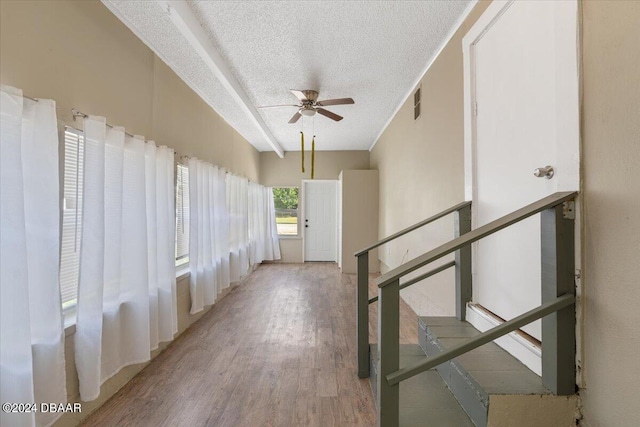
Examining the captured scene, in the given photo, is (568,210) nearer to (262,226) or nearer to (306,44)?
(306,44)

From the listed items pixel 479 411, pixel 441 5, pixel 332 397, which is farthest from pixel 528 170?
pixel 332 397

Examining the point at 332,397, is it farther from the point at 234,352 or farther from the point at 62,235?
the point at 62,235

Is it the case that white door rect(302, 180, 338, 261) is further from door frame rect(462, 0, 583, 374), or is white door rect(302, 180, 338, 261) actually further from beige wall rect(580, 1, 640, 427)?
beige wall rect(580, 1, 640, 427)

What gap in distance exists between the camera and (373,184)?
231 inches

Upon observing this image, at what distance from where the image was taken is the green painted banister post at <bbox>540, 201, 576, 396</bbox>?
1.16 meters

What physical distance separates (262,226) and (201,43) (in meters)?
4.35

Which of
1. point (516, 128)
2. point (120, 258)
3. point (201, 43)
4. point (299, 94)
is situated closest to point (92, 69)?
point (201, 43)

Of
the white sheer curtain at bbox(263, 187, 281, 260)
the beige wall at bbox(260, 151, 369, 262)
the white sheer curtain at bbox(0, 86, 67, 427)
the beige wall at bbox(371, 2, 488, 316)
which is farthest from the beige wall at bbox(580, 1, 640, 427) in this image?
the white sheer curtain at bbox(263, 187, 281, 260)

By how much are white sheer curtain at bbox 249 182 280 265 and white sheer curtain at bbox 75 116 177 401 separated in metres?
3.23

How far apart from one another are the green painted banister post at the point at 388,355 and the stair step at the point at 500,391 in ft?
1.25

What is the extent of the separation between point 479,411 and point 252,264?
16.2 feet

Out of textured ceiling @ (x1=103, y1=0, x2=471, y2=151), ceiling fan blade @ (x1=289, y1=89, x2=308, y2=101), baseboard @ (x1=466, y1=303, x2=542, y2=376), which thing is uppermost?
textured ceiling @ (x1=103, y1=0, x2=471, y2=151)

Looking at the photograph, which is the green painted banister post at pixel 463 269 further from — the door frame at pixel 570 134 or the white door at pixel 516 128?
the door frame at pixel 570 134

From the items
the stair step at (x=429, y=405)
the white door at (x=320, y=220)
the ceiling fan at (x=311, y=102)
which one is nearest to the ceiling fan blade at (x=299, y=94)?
the ceiling fan at (x=311, y=102)
